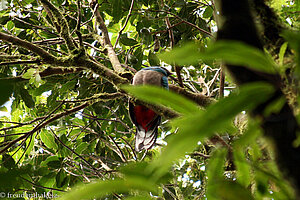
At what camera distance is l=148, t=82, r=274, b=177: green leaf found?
303 mm

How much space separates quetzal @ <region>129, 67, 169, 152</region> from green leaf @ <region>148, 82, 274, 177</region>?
7.05 feet

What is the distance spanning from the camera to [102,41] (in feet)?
8.69

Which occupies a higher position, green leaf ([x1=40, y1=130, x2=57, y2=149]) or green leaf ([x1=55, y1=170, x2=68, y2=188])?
green leaf ([x1=40, y1=130, x2=57, y2=149])

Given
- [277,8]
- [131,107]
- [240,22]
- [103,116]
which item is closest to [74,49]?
[131,107]

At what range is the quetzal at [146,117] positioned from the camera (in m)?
2.59

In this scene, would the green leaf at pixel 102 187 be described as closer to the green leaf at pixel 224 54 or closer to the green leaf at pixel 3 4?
the green leaf at pixel 224 54

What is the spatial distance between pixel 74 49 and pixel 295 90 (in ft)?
5.76

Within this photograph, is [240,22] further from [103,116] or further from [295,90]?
[103,116]

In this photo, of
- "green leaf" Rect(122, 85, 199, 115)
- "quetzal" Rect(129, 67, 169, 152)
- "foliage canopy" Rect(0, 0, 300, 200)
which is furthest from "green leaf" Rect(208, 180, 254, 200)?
"quetzal" Rect(129, 67, 169, 152)

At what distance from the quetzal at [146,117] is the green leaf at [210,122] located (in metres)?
2.15

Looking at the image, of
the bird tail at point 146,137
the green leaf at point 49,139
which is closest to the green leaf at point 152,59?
the bird tail at point 146,137

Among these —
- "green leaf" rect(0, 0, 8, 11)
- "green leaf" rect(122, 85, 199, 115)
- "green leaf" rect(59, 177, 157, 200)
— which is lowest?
"green leaf" rect(59, 177, 157, 200)

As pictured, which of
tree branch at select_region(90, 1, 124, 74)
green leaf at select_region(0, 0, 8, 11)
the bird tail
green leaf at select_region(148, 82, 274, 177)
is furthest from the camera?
the bird tail

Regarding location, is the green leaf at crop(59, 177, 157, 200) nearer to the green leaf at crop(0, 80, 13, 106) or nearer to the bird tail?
the green leaf at crop(0, 80, 13, 106)
